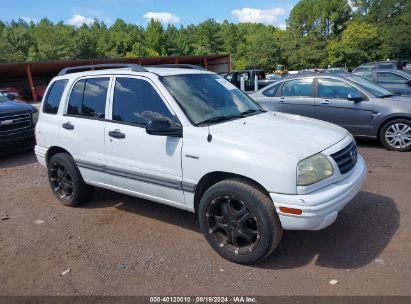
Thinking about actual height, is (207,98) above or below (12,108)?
above

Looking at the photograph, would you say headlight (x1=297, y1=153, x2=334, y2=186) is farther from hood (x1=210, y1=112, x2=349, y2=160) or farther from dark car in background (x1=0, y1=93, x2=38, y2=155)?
dark car in background (x1=0, y1=93, x2=38, y2=155)

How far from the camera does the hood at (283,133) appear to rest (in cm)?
337

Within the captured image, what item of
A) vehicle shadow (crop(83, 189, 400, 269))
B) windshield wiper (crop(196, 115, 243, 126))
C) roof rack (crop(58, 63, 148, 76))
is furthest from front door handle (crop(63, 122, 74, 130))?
windshield wiper (crop(196, 115, 243, 126))

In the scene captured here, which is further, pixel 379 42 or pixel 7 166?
pixel 379 42

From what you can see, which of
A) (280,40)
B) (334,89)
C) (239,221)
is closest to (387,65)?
(334,89)

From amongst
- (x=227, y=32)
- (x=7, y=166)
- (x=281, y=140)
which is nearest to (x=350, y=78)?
(x=281, y=140)

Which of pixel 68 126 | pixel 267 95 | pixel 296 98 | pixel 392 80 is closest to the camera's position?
pixel 68 126

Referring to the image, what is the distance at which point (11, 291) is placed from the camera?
11.0ft

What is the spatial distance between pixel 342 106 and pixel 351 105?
0.57ft

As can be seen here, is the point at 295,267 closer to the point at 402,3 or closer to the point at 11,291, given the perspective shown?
the point at 11,291

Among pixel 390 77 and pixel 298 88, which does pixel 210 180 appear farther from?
pixel 390 77

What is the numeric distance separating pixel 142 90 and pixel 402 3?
87021 millimetres

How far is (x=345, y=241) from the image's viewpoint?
3.88 meters

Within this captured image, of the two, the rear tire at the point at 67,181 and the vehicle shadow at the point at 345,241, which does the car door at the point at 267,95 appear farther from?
the rear tire at the point at 67,181
